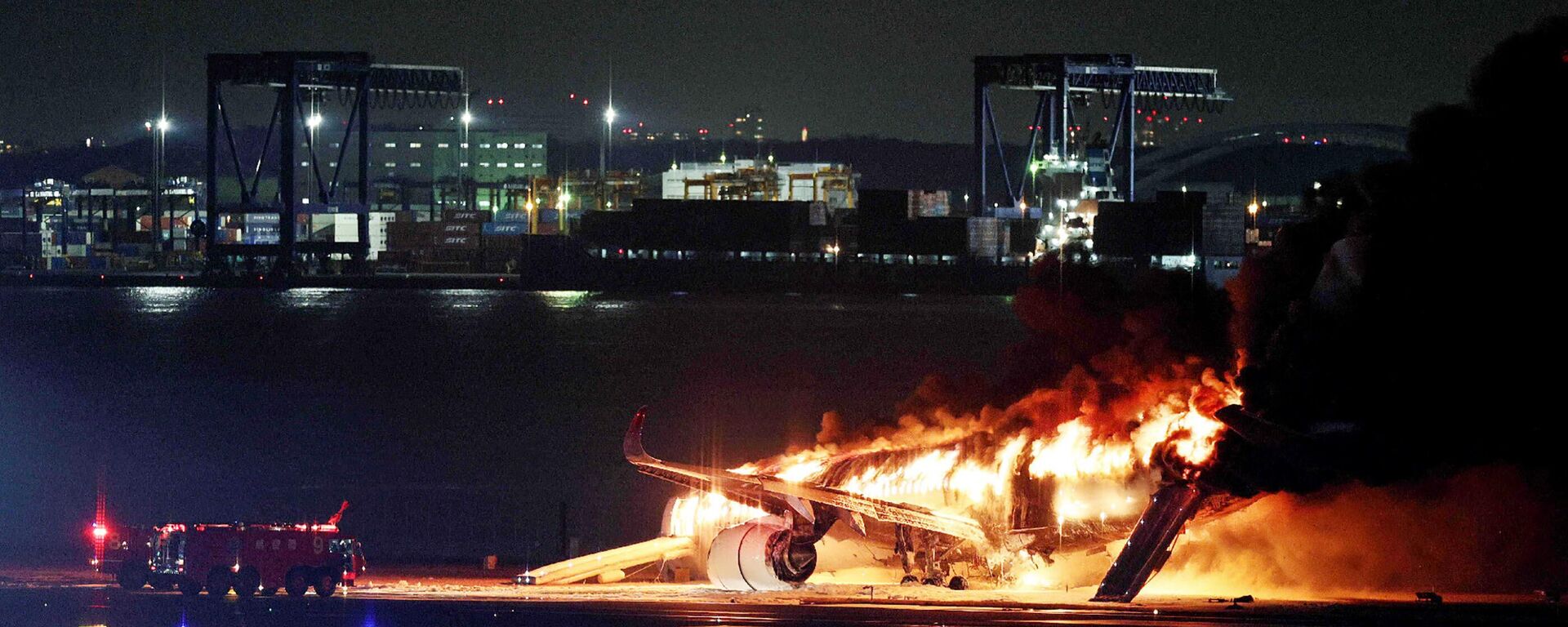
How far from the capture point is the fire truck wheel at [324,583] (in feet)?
83.7

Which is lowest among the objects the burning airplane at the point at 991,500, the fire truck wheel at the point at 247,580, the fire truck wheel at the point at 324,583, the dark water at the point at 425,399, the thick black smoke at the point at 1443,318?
the dark water at the point at 425,399

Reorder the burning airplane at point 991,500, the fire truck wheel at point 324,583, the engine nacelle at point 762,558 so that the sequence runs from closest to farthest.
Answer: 1. the burning airplane at point 991,500
2. the fire truck wheel at point 324,583
3. the engine nacelle at point 762,558

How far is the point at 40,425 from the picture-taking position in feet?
280

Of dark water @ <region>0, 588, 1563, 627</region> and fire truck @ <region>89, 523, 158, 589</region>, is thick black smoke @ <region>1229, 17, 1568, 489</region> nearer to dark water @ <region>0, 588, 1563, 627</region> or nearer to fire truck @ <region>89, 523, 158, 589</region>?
dark water @ <region>0, 588, 1563, 627</region>

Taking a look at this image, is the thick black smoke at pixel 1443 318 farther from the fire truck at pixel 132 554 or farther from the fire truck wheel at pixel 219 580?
the fire truck at pixel 132 554

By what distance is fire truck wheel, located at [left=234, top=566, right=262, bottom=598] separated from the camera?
81.6ft

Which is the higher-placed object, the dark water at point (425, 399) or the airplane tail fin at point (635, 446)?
the airplane tail fin at point (635, 446)

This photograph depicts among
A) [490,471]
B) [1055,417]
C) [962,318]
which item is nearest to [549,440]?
[490,471]

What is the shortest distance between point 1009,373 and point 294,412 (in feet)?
211

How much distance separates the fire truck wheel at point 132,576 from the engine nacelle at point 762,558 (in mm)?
8395

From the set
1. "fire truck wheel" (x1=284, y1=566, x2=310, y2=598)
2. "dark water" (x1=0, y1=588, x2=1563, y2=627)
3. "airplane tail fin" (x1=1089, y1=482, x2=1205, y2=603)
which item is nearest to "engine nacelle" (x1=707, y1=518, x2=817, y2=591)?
"dark water" (x1=0, y1=588, x2=1563, y2=627)

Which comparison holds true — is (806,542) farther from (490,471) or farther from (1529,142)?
(490,471)

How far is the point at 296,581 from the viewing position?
25.3 meters

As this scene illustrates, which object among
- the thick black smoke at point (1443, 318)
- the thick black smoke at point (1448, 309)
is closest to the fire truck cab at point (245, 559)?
the thick black smoke at point (1443, 318)
